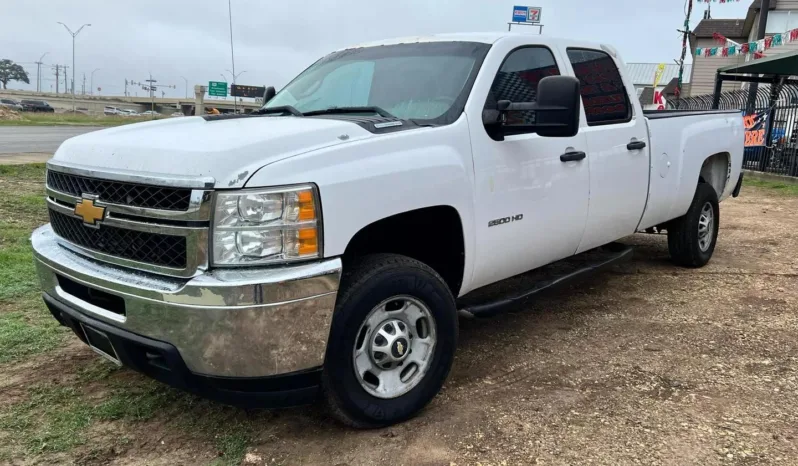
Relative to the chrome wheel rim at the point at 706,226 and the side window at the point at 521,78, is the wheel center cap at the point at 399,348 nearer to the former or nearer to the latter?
the side window at the point at 521,78

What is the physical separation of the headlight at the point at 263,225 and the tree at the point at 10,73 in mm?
157378

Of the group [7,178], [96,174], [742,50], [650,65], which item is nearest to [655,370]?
[96,174]

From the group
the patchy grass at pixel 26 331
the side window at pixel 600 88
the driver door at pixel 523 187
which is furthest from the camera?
the side window at pixel 600 88

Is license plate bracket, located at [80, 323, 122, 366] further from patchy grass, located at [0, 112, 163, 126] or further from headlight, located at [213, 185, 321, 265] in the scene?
patchy grass, located at [0, 112, 163, 126]

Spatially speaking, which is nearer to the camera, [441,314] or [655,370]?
[441,314]

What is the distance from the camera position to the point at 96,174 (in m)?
2.77

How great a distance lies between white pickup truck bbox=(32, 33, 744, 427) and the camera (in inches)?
97.7

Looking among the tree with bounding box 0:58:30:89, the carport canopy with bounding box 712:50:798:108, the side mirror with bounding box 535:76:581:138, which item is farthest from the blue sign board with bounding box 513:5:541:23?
the tree with bounding box 0:58:30:89

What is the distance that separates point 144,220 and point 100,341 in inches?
24.9

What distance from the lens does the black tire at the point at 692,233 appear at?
18.8 ft

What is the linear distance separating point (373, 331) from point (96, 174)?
4.62ft

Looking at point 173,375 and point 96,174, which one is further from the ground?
point 96,174

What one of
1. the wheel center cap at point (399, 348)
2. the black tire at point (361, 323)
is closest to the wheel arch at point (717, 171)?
the black tire at point (361, 323)

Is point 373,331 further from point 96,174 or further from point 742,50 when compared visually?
point 742,50
